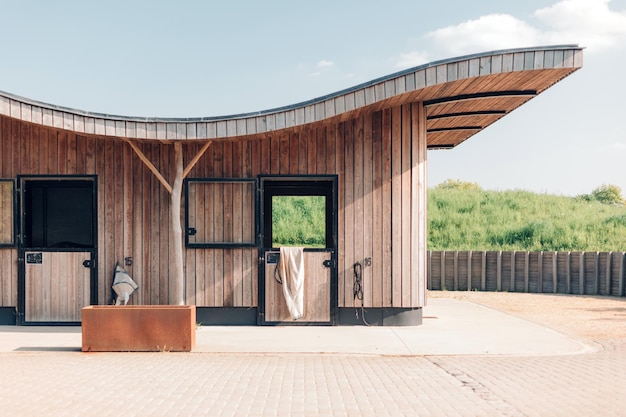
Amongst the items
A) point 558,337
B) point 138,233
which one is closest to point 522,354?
point 558,337

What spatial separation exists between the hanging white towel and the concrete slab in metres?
0.35

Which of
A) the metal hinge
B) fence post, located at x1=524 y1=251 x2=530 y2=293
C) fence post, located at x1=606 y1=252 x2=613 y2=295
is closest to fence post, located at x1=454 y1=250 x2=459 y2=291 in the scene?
fence post, located at x1=524 y1=251 x2=530 y2=293

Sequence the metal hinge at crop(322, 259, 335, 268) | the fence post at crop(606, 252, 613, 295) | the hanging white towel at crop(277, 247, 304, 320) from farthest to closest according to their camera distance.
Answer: the fence post at crop(606, 252, 613, 295)
the metal hinge at crop(322, 259, 335, 268)
the hanging white towel at crop(277, 247, 304, 320)

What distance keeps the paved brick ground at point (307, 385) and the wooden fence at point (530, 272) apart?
9.68 m

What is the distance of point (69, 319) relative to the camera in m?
10.8

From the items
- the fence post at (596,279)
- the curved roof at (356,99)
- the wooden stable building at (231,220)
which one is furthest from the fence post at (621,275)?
the curved roof at (356,99)

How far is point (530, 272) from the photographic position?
60.6 feet

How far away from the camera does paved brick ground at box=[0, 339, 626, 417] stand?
18.6ft

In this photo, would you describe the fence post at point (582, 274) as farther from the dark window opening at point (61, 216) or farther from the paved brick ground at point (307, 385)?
the dark window opening at point (61, 216)

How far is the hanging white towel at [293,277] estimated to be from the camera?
10453 millimetres

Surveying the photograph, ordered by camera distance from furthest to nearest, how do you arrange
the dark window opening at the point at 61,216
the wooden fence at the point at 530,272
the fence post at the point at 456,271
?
1. the fence post at the point at 456,271
2. the wooden fence at the point at 530,272
3. the dark window opening at the point at 61,216

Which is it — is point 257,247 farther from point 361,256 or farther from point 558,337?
point 558,337

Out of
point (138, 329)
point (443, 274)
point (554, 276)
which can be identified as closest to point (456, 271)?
point (443, 274)

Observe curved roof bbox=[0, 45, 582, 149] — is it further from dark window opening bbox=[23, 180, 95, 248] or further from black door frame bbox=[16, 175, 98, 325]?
dark window opening bbox=[23, 180, 95, 248]
